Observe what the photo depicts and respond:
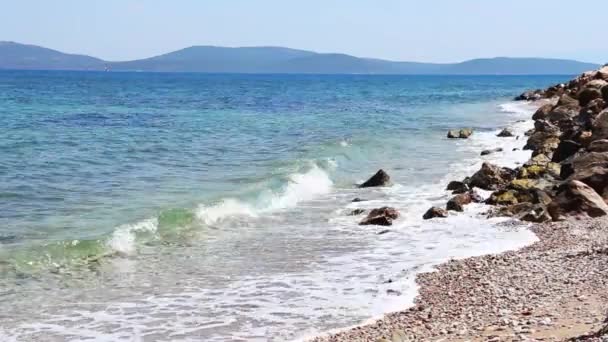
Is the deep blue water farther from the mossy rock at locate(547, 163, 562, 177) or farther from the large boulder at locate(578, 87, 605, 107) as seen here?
the large boulder at locate(578, 87, 605, 107)

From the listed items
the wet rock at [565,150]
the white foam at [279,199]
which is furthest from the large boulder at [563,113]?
the white foam at [279,199]

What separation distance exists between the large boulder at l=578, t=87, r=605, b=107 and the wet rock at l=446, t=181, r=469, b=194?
1776cm

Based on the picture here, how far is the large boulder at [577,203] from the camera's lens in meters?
17.1

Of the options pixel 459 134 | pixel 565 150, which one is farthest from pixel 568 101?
pixel 565 150

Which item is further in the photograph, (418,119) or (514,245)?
(418,119)

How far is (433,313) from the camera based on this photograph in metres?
11.1

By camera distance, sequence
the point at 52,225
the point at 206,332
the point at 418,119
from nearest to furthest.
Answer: the point at 206,332
the point at 52,225
the point at 418,119

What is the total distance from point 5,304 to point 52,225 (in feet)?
18.5

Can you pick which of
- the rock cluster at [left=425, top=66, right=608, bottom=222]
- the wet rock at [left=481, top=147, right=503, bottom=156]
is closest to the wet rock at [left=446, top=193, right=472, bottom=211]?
the rock cluster at [left=425, top=66, right=608, bottom=222]

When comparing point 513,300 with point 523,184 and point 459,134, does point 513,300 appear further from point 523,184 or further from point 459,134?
point 459,134

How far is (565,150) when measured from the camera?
24.8 m

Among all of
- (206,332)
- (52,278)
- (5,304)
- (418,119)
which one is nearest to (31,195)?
(52,278)

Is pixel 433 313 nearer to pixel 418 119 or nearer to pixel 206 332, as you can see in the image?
pixel 206 332

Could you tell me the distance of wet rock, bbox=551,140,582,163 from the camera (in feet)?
79.9
